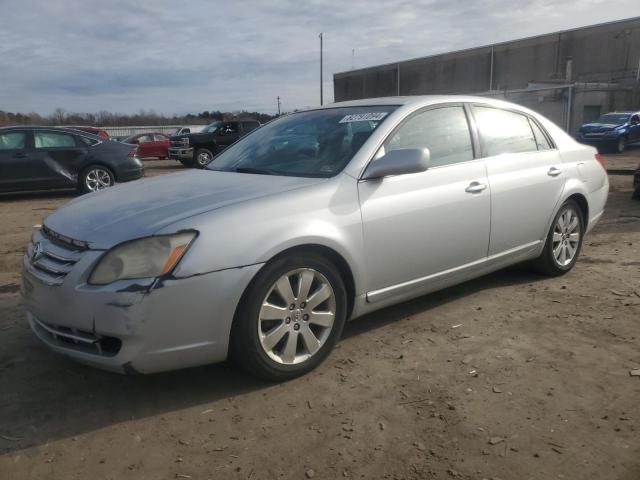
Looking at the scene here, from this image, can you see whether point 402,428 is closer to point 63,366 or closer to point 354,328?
point 354,328

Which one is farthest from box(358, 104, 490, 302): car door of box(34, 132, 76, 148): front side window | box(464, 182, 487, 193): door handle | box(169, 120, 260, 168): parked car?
box(169, 120, 260, 168): parked car

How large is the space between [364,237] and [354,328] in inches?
34.1

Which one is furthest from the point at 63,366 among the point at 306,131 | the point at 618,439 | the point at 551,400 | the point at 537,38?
the point at 537,38

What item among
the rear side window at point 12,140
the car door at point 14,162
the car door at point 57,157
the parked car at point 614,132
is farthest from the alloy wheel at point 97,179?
the parked car at point 614,132

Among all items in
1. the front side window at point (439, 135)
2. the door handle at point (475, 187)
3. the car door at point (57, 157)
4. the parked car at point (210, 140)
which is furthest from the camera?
the parked car at point (210, 140)

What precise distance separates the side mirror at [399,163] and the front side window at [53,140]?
372 inches

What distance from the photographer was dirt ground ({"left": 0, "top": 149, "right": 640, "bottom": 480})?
2.31m

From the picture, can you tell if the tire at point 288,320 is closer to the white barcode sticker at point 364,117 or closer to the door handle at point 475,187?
the white barcode sticker at point 364,117

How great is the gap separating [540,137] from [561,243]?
957 millimetres

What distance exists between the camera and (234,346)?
282 cm

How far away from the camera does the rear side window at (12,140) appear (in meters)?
10.4

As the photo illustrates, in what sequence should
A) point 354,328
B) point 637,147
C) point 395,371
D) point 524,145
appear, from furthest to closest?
point 637,147 < point 524,145 < point 354,328 < point 395,371

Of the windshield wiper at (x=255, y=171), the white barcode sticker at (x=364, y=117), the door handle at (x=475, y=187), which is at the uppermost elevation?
the white barcode sticker at (x=364, y=117)

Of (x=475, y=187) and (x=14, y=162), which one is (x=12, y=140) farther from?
(x=475, y=187)
